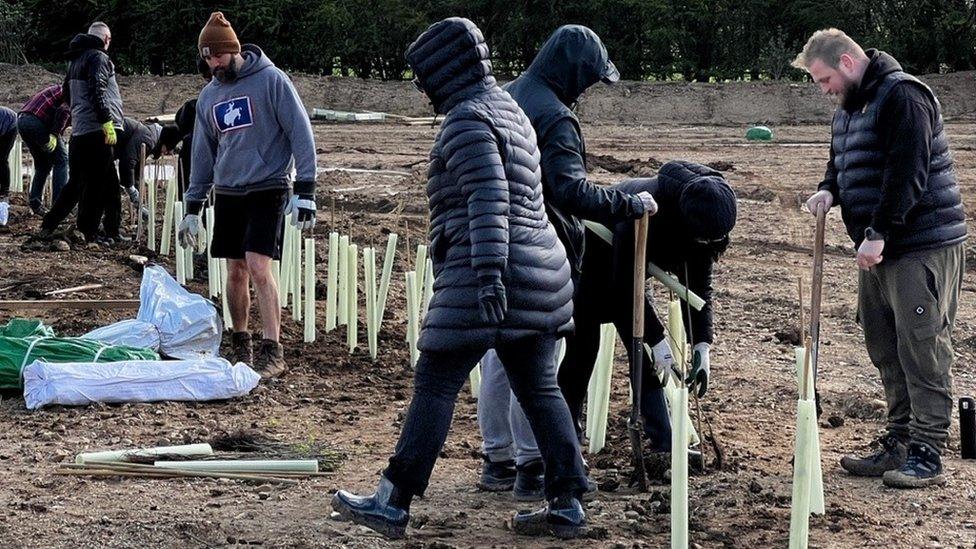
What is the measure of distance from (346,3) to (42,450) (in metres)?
23.9

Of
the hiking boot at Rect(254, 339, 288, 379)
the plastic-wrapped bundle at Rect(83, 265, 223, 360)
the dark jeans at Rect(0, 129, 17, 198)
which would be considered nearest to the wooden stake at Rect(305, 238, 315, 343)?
the plastic-wrapped bundle at Rect(83, 265, 223, 360)

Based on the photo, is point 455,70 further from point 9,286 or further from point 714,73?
point 714,73

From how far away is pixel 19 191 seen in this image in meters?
15.7

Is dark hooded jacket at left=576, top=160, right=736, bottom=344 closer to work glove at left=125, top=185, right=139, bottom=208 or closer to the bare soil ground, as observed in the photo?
the bare soil ground

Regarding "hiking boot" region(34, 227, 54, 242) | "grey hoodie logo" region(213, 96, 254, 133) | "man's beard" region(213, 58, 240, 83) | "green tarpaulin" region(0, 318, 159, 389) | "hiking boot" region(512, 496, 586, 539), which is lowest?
"hiking boot" region(34, 227, 54, 242)

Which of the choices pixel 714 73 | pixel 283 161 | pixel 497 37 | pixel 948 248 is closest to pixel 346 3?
pixel 497 37

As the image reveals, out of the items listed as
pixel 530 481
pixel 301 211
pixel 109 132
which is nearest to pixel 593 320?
pixel 530 481

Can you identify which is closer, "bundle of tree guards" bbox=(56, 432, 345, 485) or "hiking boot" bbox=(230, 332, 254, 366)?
"bundle of tree guards" bbox=(56, 432, 345, 485)

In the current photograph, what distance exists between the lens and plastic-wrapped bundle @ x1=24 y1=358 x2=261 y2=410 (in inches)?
271

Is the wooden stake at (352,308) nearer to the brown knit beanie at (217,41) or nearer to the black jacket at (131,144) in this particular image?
the brown knit beanie at (217,41)

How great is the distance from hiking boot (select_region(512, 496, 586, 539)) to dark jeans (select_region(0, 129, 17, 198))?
421 inches

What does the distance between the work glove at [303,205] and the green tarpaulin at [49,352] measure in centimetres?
102

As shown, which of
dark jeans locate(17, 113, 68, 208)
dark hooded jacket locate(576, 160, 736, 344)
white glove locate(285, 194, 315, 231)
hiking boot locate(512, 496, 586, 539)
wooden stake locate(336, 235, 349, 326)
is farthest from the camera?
dark jeans locate(17, 113, 68, 208)

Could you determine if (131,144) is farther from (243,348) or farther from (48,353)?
(48,353)
